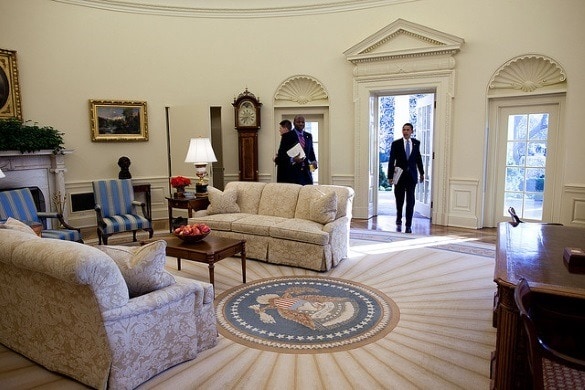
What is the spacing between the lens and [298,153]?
6219 mm

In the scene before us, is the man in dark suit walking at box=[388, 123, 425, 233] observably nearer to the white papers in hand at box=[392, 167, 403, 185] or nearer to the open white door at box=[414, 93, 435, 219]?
the white papers in hand at box=[392, 167, 403, 185]

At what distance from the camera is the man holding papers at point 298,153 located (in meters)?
6.22

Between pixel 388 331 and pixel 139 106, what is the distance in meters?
6.05

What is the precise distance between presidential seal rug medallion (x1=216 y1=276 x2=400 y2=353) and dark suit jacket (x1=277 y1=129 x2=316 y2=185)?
2246 millimetres

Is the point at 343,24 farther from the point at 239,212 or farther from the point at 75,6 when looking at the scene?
the point at 75,6

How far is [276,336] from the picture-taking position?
323cm

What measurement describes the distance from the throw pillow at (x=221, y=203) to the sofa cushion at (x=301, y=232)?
0.96 meters

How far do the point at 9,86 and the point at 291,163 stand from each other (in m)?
4.40

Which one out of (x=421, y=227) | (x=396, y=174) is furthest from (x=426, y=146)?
(x=421, y=227)

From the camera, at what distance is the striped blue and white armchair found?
18.3 ft

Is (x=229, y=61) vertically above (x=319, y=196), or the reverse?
(x=229, y=61)

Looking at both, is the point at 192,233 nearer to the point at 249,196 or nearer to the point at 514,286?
the point at 249,196

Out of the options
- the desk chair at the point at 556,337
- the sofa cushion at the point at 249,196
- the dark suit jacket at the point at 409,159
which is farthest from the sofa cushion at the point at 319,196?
the desk chair at the point at 556,337

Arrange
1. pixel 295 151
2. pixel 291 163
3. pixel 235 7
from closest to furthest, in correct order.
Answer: pixel 295 151 < pixel 291 163 < pixel 235 7
